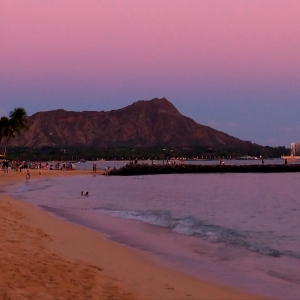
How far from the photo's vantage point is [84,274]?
23.9 ft

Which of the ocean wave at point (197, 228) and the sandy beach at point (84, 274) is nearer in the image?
the sandy beach at point (84, 274)

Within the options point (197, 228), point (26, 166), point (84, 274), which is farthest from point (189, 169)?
point (84, 274)

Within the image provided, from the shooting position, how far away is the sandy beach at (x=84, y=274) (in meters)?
6.24

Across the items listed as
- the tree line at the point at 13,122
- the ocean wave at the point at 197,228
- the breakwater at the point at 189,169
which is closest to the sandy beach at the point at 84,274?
the ocean wave at the point at 197,228

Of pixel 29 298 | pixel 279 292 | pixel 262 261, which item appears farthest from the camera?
pixel 262 261

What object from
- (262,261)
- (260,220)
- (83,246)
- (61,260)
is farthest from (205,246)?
(260,220)

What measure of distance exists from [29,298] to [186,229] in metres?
9.07

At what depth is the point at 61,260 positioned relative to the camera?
27.3 feet

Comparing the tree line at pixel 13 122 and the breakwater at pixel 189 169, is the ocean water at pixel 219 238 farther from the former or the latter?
the tree line at pixel 13 122

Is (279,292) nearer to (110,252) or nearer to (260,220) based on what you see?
(110,252)

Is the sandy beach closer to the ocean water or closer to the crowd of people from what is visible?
the ocean water

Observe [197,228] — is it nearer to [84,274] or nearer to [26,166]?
[84,274]

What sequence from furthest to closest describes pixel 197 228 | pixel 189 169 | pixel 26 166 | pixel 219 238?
pixel 189 169, pixel 26 166, pixel 197 228, pixel 219 238

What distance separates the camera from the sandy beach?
6.24 m
